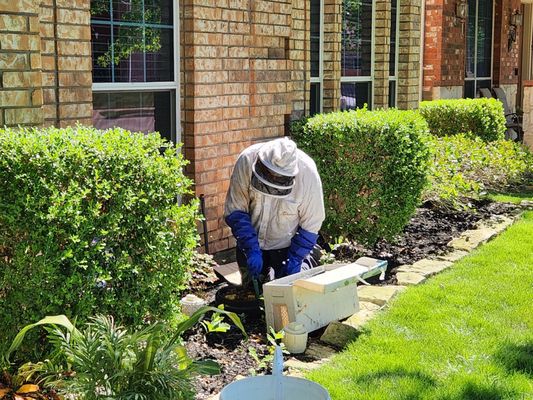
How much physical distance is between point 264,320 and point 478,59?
14795 mm

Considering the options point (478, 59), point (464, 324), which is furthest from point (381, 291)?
point (478, 59)

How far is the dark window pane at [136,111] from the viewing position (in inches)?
249

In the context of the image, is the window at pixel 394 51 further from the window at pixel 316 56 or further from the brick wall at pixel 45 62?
the brick wall at pixel 45 62

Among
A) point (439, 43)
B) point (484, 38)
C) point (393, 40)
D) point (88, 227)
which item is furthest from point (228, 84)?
point (484, 38)

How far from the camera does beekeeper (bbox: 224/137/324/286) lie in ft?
19.0

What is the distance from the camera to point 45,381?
399 cm

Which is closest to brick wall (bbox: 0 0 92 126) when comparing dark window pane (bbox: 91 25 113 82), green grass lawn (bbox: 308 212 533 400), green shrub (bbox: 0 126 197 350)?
dark window pane (bbox: 91 25 113 82)

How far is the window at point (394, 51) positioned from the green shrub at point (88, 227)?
738cm

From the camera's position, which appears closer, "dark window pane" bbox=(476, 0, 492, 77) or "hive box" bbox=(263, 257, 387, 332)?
"hive box" bbox=(263, 257, 387, 332)

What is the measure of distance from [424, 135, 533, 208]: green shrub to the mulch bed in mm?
276

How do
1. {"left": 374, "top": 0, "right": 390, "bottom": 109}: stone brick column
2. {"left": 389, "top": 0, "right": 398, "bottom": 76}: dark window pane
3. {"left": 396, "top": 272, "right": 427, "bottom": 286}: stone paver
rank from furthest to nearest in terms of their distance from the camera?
{"left": 389, "top": 0, "right": 398, "bottom": 76}: dark window pane, {"left": 374, "top": 0, "right": 390, "bottom": 109}: stone brick column, {"left": 396, "top": 272, "right": 427, "bottom": 286}: stone paver

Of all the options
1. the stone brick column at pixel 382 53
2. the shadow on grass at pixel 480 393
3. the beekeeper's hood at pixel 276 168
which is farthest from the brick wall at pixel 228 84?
the shadow on grass at pixel 480 393

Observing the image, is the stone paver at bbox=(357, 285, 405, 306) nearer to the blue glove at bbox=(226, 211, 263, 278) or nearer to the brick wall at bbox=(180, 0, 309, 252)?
the blue glove at bbox=(226, 211, 263, 278)

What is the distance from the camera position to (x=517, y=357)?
517 cm
